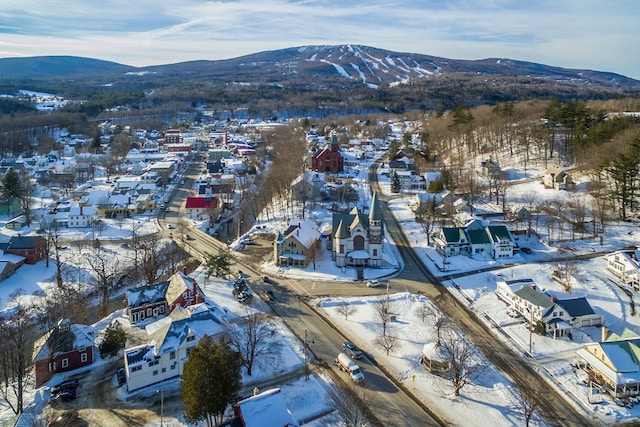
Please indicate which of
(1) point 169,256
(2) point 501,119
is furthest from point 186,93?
(1) point 169,256

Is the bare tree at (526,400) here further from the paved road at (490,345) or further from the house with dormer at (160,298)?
the house with dormer at (160,298)

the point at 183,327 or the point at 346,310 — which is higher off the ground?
the point at 183,327

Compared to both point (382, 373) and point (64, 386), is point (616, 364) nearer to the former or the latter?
point (382, 373)

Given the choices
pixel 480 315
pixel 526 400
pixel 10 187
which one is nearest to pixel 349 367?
pixel 526 400

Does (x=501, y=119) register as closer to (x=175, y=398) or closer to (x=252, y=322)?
(x=252, y=322)

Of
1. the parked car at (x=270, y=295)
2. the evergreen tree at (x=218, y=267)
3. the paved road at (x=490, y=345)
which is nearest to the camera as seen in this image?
the paved road at (x=490, y=345)

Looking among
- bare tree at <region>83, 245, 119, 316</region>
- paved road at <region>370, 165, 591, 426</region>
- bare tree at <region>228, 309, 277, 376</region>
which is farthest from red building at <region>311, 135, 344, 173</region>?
bare tree at <region>228, 309, 277, 376</region>

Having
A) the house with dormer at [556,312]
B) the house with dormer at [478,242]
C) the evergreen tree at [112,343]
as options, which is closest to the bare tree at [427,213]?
the house with dormer at [478,242]

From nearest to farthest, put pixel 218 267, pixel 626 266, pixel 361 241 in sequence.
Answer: pixel 626 266
pixel 218 267
pixel 361 241
